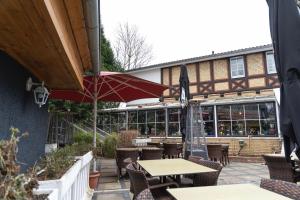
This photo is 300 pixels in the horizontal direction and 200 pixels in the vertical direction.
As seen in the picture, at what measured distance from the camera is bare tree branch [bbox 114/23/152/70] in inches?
1019

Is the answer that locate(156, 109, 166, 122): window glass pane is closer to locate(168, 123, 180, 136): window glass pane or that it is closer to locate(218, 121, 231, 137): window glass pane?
locate(168, 123, 180, 136): window glass pane

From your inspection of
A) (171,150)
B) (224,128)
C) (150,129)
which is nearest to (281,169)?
(171,150)

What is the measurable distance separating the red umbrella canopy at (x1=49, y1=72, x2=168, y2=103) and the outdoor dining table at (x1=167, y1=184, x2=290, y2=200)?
3.67 m

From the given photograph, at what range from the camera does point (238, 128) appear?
1359 centimetres

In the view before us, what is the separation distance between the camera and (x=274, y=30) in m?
2.07

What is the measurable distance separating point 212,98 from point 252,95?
2.23 meters

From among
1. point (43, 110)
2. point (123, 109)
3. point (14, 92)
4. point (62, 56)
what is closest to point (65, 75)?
point (14, 92)

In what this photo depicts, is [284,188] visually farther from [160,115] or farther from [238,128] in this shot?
[160,115]

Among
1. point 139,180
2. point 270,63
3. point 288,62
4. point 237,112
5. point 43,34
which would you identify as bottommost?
point 139,180

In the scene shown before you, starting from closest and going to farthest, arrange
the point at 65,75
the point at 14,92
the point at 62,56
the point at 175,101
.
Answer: the point at 62,56 → the point at 14,92 → the point at 65,75 → the point at 175,101

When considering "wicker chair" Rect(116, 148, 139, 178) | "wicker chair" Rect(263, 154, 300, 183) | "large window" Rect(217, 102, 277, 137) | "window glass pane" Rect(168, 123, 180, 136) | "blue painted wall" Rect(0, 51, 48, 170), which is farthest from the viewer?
"window glass pane" Rect(168, 123, 180, 136)

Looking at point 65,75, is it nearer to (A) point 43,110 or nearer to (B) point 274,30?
(A) point 43,110

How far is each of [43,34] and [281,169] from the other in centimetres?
439

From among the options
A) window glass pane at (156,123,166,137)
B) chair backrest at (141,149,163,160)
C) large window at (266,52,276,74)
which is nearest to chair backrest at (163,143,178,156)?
chair backrest at (141,149,163,160)
